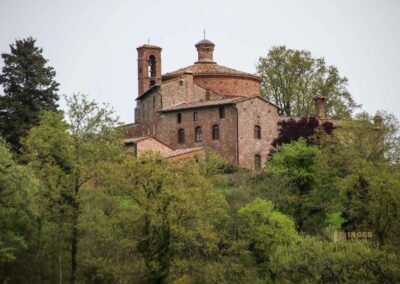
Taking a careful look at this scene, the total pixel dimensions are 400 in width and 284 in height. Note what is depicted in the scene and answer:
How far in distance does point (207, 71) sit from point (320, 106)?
7.79 m

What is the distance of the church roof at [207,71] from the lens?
215 feet

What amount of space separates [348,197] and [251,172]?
28.4ft

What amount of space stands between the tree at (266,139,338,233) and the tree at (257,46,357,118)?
20.1m

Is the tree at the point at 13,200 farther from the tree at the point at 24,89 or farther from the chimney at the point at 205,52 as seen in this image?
the chimney at the point at 205,52

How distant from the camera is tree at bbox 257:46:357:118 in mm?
70125

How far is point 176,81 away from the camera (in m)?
63.0

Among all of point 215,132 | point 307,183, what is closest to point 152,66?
point 215,132

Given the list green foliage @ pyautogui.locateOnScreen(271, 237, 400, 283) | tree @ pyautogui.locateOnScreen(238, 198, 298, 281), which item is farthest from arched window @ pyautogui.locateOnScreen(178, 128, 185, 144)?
green foliage @ pyautogui.locateOnScreen(271, 237, 400, 283)

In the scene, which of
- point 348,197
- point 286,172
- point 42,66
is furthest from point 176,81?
point 348,197

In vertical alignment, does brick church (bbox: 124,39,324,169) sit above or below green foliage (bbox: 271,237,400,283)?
above

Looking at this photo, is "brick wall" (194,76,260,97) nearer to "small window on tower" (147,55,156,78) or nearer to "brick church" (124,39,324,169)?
"brick church" (124,39,324,169)

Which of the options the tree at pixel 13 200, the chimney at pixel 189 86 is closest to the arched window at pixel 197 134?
the chimney at pixel 189 86

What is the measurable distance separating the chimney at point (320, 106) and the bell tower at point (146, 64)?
35.7 ft

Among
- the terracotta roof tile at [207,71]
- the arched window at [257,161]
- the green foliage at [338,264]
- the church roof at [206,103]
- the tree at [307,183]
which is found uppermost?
the terracotta roof tile at [207,71]
